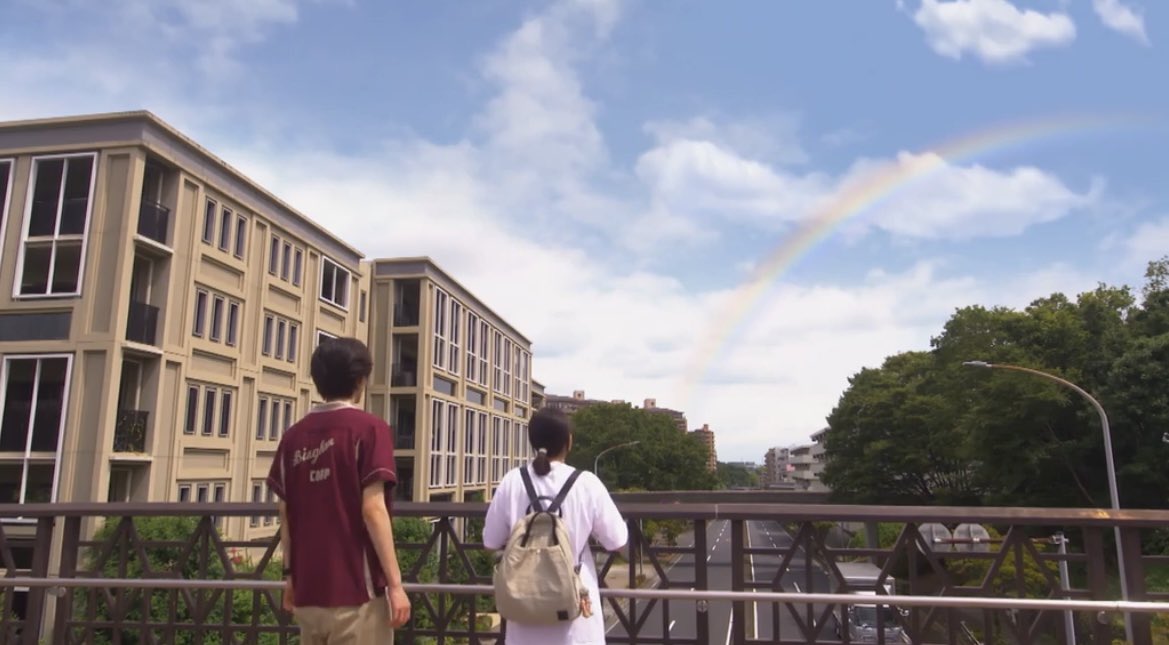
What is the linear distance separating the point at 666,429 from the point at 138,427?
203ft

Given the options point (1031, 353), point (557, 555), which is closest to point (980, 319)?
point (1031, 353)

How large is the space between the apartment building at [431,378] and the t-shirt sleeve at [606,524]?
33.1 metres

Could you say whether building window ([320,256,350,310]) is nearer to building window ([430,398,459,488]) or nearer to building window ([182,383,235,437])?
building window ([430,398,459,488])

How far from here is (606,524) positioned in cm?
304

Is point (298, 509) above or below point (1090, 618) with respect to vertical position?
above

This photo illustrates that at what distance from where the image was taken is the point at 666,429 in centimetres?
7862

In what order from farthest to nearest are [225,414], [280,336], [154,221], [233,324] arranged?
[280,336] < [233,324] < [225,414] < [154,221]

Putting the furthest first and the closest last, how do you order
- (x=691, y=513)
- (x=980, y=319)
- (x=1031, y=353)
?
(x=980, y=319) < (x=1031, y=353) < (x=691, y=513)

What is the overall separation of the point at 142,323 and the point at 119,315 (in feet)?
4.13

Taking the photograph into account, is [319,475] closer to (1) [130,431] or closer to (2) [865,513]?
(2) [865,513]

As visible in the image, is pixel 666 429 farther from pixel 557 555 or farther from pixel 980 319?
pixel 557 555

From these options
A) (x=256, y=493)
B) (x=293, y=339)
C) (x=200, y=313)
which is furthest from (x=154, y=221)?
(x=256, y=493)

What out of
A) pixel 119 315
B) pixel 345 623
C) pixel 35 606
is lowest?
pixel 35 606

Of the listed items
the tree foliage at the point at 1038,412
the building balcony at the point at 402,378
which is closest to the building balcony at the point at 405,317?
the building balcony at the point at 402,378
